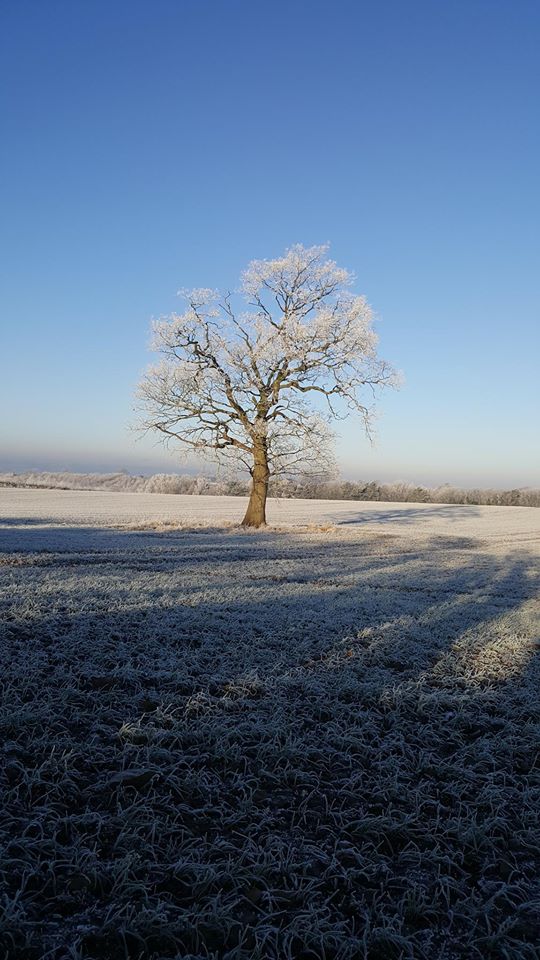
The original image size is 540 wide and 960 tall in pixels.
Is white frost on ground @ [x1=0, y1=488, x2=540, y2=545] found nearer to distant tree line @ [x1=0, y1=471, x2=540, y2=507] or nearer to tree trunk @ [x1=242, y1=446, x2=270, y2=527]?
tree trunk @ [x1=242, y1=446, x2=270, y2=527]

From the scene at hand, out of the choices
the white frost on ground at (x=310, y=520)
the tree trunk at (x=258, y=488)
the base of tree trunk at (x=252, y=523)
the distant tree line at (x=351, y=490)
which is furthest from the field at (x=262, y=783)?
the distant tree line at (x=351, y=490)

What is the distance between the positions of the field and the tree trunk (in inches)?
691

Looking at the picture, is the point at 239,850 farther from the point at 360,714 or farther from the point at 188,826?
the point at 360,714

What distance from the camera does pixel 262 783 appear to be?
372 cm

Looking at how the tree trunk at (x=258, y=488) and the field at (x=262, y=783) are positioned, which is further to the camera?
the tree trunk at (x=258, y=488)

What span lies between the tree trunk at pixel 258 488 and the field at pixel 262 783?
17.6m

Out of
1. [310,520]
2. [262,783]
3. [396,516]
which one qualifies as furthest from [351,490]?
[262,783]

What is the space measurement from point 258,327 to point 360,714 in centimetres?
2222

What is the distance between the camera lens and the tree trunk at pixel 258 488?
26000mm

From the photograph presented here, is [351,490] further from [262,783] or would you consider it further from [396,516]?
[262,783]

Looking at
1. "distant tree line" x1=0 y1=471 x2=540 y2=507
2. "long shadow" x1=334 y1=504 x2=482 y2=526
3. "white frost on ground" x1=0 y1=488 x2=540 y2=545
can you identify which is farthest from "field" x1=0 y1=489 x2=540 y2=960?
"distant tree line" x1=0 y1=471 x2=540 y2=507

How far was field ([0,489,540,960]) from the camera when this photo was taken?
2479mm

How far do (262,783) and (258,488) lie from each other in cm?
2280

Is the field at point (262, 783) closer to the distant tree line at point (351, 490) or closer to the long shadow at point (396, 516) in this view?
the long shadow at point (396, 516)
